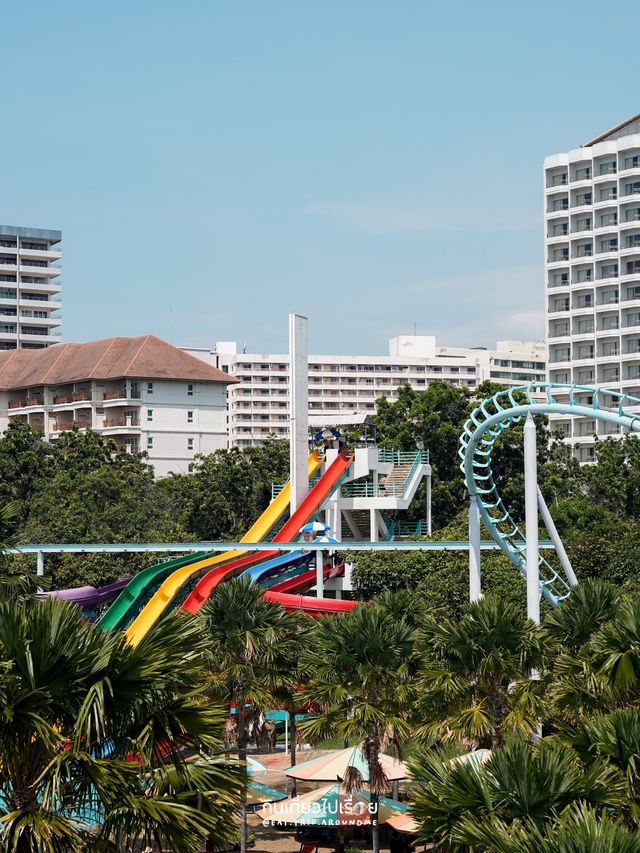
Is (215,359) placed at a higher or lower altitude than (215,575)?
higher

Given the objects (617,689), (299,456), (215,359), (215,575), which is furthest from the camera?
(215,359)

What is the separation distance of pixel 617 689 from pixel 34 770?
10.7m

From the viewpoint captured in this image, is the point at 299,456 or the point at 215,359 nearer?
the point at 299,456

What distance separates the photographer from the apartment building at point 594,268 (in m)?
108

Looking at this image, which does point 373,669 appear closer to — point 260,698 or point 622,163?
point 260,698

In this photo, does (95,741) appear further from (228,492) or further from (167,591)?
(228,492)

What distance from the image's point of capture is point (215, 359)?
16125cm

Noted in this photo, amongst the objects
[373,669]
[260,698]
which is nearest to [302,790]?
[260,698]

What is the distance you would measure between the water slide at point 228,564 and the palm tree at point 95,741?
24722 mm

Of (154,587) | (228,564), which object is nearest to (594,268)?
(228,564)

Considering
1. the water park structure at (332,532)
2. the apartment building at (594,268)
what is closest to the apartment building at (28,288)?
Result: the apartment building at (594,268)

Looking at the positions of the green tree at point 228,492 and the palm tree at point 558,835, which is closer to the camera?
the palm tree at point 558,835

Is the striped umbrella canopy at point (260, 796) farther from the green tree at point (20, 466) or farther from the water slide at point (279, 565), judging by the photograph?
the green tree at point (20, 466)

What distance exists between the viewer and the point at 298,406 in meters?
62.3
